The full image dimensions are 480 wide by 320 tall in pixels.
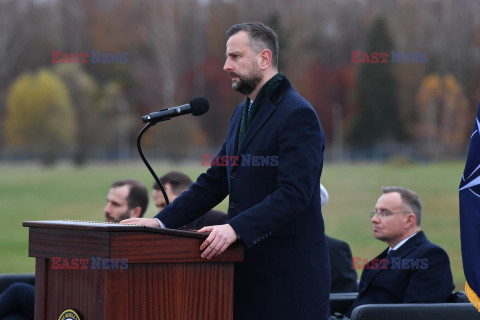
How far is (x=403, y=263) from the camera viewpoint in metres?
4.10

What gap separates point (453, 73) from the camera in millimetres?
45312

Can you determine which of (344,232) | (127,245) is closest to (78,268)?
(127,245)

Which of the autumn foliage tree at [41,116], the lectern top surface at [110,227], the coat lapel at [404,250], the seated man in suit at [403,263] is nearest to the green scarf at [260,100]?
the lectern top surface at [110,227]

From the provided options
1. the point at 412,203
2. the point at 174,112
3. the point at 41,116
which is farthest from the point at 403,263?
the point at 41,116

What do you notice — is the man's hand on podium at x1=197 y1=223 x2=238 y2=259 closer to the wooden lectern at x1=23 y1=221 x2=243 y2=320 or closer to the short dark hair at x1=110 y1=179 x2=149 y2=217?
the wooden lectern at x1=23 y1=221 x2=243 y2=320

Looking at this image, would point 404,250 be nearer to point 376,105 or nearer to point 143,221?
point 143,221

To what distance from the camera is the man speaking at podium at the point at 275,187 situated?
2.55m

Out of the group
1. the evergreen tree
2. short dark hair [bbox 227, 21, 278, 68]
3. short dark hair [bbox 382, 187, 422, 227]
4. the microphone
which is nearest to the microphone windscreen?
the microphone

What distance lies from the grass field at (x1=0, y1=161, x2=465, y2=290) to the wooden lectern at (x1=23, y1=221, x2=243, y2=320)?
12.4m

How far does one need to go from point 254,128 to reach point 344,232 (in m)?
21.2

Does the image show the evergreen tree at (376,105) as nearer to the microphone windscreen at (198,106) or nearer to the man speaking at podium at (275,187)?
the microphone windscreen at (198,106)

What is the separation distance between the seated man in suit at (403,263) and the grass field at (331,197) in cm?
1020

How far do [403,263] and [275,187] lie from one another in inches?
67.7

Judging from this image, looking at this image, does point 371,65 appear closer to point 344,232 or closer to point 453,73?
point 453,73
